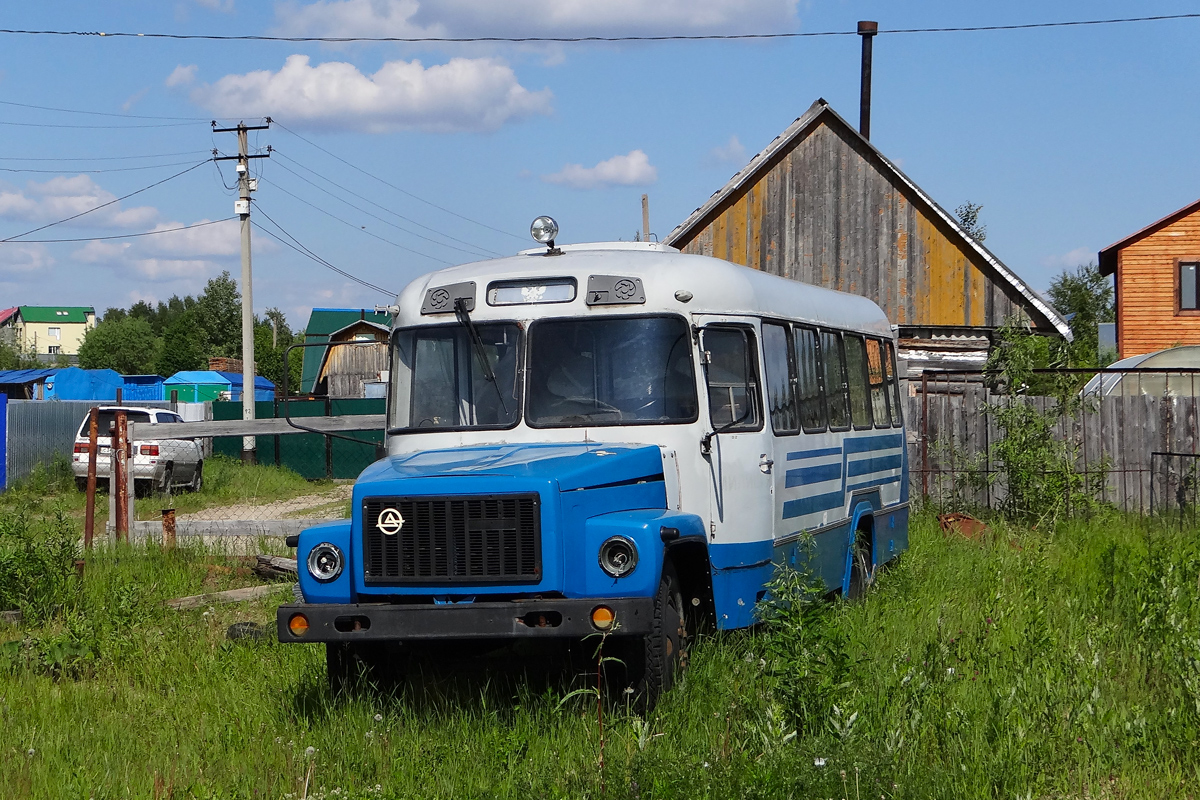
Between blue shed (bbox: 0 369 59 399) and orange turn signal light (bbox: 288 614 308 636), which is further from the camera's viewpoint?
blue shed (bbox: 0 369 59 399)

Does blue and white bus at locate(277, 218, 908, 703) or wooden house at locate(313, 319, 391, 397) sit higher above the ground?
wooden house at locate(313, 319, 391, 397)

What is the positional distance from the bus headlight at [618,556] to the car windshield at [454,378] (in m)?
1.38

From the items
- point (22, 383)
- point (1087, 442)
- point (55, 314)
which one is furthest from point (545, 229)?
point (55, 314)

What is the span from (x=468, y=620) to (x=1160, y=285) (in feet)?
114

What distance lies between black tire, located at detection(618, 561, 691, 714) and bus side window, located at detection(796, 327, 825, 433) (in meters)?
2.50

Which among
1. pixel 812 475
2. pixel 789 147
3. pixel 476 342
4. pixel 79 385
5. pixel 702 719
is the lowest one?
pixel 702 719

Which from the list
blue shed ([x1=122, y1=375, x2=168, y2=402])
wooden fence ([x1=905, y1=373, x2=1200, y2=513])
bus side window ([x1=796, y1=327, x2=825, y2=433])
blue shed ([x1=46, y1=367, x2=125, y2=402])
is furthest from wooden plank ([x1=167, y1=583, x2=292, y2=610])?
blue shed ([x1=122, y1=375, x2=168, y2=402])

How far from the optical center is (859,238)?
22.8 m

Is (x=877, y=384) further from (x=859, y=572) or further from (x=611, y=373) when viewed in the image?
(x=611, y=373)

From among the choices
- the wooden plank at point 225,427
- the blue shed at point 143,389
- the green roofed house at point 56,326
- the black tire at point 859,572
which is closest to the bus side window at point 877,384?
the black tire at point 859,572

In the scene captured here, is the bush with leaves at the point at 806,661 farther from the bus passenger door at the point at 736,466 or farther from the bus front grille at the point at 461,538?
the bus front grille at the point at 461,538

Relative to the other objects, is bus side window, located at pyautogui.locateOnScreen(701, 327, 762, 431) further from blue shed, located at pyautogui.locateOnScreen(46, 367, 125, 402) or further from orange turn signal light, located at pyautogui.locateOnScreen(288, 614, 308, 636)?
blue shed, located at pyautogui.locateOnScreen(46, 367, 125, 402)

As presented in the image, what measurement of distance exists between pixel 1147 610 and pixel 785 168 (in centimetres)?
1621

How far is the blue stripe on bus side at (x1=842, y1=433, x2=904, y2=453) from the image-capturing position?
974 centimetres
